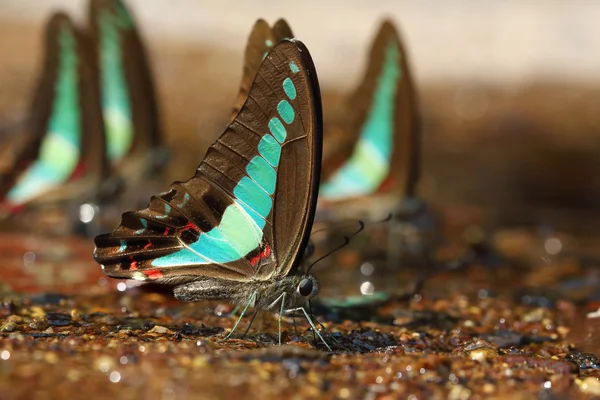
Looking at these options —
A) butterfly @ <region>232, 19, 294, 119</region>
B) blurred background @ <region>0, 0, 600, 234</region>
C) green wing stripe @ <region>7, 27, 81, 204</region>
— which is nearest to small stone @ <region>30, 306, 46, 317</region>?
butterfly @ <region>232, 19, 294, 119</region>

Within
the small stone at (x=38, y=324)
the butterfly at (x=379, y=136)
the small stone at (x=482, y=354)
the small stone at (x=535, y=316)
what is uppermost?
the butterfly at (x=379, y=136)

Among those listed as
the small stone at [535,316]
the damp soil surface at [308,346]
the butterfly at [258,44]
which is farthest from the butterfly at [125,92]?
the small stone at [535,316]

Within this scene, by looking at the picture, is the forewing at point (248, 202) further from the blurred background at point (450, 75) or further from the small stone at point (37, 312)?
the blurred background at point (450, 75)

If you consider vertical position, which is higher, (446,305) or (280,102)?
(280,102)

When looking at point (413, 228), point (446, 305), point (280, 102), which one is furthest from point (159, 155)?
point (280, 102)

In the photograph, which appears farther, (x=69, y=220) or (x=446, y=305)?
(x=69, y=220)

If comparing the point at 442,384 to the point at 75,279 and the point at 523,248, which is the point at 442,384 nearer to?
the point at 75,279

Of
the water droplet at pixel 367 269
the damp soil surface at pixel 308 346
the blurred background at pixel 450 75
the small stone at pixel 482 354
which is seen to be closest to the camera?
the damp soil surface at pixel 308 346

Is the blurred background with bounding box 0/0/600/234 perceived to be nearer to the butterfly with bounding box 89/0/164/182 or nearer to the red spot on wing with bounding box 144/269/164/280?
the butterfly with bounding box 89/0/164/182
